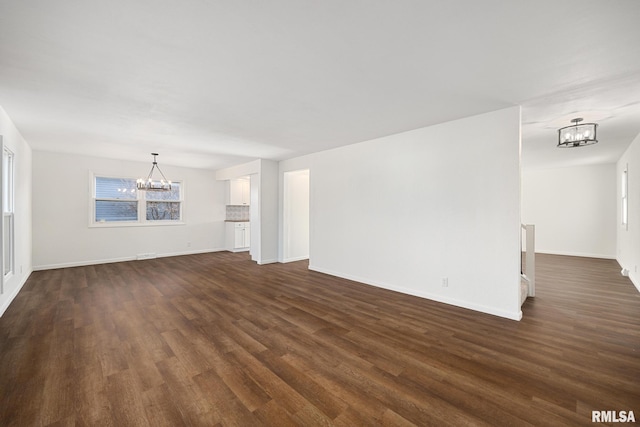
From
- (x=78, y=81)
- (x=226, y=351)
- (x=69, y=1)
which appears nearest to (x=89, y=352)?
(x=226, y=351)

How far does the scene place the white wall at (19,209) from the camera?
3.62 meters

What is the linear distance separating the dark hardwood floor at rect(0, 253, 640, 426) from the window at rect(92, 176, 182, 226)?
2877mm

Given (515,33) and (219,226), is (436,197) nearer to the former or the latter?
(515,33)

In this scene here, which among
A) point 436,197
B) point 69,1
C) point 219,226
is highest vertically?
point 69,1

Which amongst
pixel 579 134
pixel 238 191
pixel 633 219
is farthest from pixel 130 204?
pixel 633 219

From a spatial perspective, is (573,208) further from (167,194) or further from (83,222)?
(83,222)

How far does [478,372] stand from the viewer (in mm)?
2199

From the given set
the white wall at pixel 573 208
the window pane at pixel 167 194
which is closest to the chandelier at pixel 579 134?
the white wall at pixel 573 208

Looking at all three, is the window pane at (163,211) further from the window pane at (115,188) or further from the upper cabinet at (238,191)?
the upper cabinet at (238,191)

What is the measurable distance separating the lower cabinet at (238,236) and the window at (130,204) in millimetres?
1513

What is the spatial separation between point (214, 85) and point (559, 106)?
398 centimetres

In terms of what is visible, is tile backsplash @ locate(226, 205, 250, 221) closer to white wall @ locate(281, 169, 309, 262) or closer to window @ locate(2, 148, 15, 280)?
white wall @ locate(281, 169, 309, 262)

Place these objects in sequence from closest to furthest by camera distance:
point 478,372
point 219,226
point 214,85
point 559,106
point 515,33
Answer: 1. point 515,33
2. point 478,372
3. point 214,85
4. point 559,106
5. point 219,226

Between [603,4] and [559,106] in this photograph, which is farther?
[559,106]
